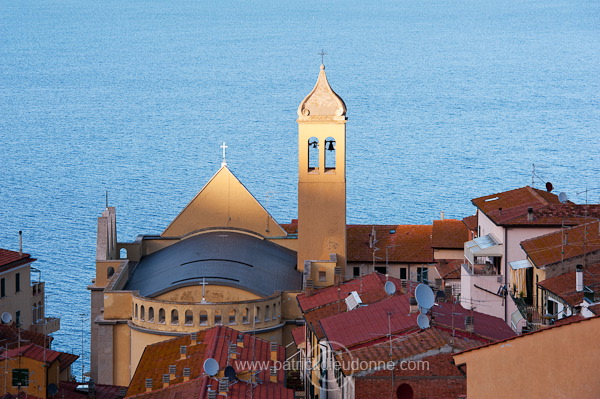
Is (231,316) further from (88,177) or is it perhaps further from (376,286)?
(88,177)

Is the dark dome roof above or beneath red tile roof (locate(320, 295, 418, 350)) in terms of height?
above

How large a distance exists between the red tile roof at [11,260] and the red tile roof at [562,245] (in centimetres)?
2012

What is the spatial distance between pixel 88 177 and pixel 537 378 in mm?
116278

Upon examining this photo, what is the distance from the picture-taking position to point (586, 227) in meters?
46.9

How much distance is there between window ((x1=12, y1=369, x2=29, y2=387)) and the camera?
137ft

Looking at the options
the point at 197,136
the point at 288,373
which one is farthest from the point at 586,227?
the point at 197,136

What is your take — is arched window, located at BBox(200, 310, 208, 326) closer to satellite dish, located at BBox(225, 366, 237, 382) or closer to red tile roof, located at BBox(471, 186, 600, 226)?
red tile roof, located at BBox(471, 186, 600, 226)

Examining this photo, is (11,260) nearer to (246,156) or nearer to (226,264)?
(226,264)

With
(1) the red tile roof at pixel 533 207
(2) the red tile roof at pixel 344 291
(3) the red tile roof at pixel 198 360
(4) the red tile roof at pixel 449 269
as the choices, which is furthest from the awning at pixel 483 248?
(3) the red tile roof at pixel 198 360

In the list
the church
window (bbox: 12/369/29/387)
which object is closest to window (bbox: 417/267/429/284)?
the church

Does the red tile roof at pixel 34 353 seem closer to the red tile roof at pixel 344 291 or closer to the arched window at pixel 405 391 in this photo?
the red tile roof at pixel 344 291

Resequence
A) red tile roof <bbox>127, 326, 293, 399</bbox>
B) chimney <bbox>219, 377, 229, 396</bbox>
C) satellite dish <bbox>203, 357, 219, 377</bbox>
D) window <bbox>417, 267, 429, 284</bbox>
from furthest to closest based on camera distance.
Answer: window <bbox>417, 267, 429, 284</bbox> < red tile roof <bbox>127, 326, 293, 399</bbox> < satellite dish <bbox>203, 357, 219, 377</bbox> < chimney <bbox>219, 377, 229, 396</bbox>

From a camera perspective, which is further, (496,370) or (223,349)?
(223,349)

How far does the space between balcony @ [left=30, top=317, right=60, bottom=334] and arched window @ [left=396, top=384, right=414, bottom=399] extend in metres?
31.0
